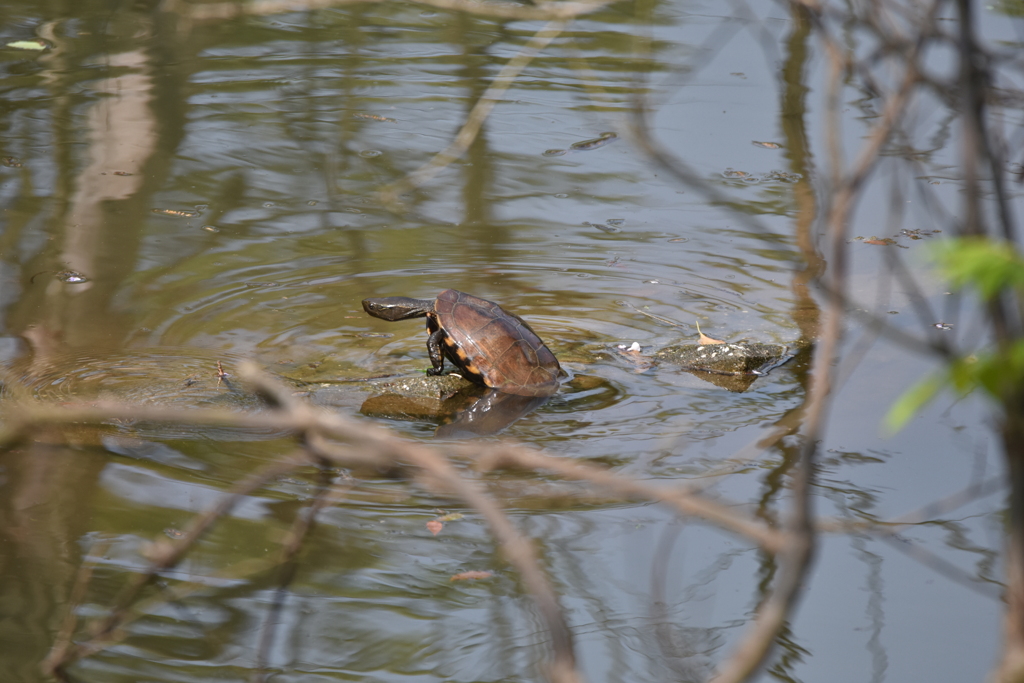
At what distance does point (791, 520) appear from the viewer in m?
1.03

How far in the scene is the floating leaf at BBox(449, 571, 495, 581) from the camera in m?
3.65

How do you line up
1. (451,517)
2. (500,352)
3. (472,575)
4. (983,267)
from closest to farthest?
1. (983,267)
2. (472,575)
3. (451,517)
4. (500,352)

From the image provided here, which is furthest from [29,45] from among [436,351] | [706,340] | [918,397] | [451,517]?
[918,397]

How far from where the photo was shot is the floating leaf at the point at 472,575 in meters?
3.65

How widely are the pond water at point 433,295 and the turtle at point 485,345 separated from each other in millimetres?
244

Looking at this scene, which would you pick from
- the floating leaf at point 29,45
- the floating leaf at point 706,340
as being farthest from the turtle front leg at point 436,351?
the floating leaf at point 29,45

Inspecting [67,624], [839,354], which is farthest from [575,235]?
[67,624]

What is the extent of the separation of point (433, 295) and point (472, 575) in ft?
10.4

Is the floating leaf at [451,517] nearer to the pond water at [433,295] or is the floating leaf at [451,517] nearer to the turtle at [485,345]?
the pond water at [433,295]

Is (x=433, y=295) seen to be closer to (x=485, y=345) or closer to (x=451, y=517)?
(x=485, y=345)

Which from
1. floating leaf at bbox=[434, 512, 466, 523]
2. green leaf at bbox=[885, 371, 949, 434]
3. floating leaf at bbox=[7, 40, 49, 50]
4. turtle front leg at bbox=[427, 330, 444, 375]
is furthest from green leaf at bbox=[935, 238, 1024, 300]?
floating leaf at bbox=[7, 40, 49, 50]

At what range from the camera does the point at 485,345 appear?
5.57 meters

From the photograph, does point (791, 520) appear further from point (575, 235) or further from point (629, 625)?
point (575, 235)

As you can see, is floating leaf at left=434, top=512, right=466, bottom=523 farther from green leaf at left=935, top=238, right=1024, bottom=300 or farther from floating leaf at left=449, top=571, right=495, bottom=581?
green leaf at left=935, top=238, right=1024, bottom=300
